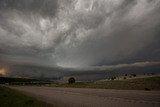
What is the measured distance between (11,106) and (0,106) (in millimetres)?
1321

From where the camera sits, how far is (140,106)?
17.4 m

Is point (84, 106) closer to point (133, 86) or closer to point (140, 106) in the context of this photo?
point (140, 106)

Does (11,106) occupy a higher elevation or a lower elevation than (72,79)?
lower

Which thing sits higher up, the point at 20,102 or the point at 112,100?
the point at 20,102

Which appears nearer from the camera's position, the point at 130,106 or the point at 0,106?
the point at 130,106

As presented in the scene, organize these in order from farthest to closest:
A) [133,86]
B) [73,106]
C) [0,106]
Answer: [133,86], [0,106], [73,106]

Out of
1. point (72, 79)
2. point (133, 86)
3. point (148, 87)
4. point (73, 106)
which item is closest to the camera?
point (73, 106)

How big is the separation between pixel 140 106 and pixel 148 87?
26.7m

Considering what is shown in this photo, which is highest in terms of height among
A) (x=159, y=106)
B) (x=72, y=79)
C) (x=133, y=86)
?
(x=72, y=79)

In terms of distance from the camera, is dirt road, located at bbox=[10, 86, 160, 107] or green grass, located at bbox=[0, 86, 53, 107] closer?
dirt road, located at bbox=[10, 86, 160, 107]

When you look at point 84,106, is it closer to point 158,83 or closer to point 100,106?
point 100,106

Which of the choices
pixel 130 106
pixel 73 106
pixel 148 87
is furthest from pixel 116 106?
pixel 148 87

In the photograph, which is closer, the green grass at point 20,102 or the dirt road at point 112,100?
the dirt road at point 112,100

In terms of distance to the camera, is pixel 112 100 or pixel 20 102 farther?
pixel 20 102
